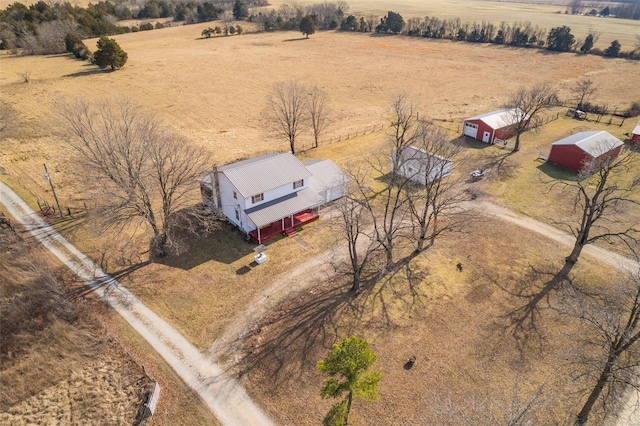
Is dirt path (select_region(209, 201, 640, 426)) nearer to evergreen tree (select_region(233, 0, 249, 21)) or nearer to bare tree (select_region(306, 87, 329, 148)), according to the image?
bare tree (select_region(306, 87, 329, 148))

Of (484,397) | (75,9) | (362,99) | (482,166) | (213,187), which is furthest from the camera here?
(75,9)

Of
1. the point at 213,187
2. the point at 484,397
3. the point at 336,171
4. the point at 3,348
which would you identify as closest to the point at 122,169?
the point at 213,187

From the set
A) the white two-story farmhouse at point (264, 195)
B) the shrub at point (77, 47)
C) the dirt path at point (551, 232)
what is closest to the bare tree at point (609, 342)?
the dirt path at point (551, 232)

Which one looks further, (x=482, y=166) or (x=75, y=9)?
(x=75, y=9)

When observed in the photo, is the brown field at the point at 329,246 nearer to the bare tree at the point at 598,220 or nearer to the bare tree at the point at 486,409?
the bare tree at the point at 486,409

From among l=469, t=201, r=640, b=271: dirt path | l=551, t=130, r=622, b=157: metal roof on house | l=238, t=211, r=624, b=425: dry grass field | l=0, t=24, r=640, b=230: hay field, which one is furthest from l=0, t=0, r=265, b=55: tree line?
l=551, t=130, r=622, b=157: metal roof on house

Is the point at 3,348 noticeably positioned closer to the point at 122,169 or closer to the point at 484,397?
the point at 122,169

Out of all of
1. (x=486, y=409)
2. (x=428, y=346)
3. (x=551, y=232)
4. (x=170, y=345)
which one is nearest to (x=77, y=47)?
(x=170, y=345)

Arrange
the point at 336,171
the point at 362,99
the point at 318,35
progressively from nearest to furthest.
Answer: the point at 336,171 < the point at 362,99 < the point at 318,35
